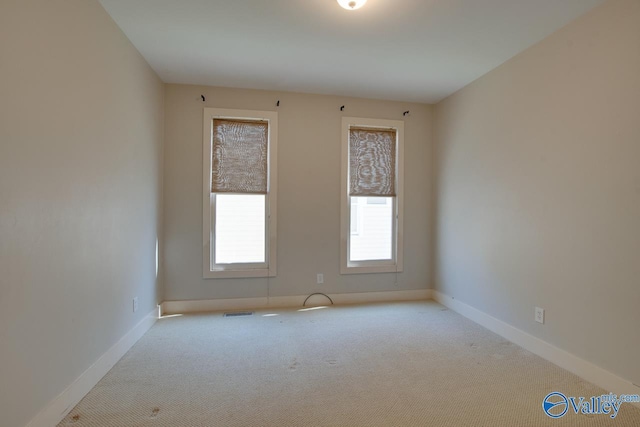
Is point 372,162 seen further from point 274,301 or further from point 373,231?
point 274,301

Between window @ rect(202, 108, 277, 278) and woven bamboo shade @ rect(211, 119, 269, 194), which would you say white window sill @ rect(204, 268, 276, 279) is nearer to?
window @ rect(202, 108, 277, 278)

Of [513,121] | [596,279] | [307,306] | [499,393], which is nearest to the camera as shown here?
[499,393]

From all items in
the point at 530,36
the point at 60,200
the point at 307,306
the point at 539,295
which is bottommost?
the point at 307,306

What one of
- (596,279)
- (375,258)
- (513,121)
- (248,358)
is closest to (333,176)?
(375,258)

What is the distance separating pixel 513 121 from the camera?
2943 mm

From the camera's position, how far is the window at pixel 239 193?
3.73 meters

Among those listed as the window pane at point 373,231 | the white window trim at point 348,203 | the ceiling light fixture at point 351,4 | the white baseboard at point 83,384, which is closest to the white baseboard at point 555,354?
the white window trim at point 348,203

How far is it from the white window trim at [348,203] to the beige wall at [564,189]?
32.7 inches

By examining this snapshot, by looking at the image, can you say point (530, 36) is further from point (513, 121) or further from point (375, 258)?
point (375, 258)

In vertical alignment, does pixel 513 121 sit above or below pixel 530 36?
below

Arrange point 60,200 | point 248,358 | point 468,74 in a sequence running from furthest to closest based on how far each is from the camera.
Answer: point 468,74 < point 248,358 < point 60,200

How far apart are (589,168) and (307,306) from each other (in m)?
3.09

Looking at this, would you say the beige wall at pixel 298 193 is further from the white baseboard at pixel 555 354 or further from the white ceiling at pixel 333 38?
the white baseboard at pixel 555 354

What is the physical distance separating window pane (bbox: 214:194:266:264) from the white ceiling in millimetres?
1398
